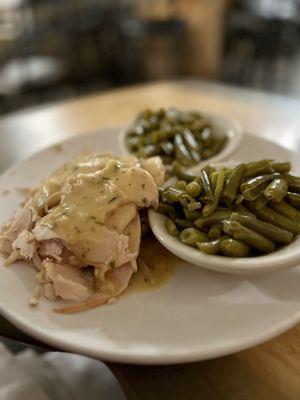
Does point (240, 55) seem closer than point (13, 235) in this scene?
No

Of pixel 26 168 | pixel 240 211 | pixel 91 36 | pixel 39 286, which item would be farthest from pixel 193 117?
pixel 91 36

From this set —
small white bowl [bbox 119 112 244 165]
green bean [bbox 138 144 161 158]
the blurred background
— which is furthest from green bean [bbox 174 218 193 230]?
the blurred background

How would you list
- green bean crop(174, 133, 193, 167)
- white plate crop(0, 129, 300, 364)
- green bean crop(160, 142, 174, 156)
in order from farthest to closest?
green bean crop(160, 142, 174, 156), green bean crop(174, 133, 193, 167), white plate crop(0, 129, 300, 364)

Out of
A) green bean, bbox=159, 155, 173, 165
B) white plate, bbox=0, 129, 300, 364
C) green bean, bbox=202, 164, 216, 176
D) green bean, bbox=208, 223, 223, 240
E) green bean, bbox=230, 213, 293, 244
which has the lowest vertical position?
green bean, bbox=159, 155, 173, 165

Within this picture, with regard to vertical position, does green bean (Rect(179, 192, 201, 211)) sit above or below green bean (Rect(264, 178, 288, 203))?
below

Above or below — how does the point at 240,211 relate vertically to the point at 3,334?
above

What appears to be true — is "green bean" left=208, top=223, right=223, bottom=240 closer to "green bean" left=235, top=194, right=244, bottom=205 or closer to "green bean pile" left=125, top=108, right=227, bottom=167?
"green bean" left=235, top=194, right=244, bottom=205

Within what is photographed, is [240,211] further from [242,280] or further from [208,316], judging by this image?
[208,316]
